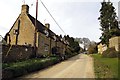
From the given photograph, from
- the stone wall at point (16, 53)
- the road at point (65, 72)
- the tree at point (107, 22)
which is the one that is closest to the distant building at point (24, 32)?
the stone wall at point (16, 53)

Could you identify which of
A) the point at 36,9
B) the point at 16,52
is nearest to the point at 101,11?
the point at 36,9

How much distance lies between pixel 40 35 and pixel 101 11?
26.9 meters

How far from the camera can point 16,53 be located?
30.9 metres

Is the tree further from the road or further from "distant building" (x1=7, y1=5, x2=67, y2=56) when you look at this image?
the road

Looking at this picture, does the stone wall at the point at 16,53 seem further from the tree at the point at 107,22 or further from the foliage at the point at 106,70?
the tree at the point at 107,22

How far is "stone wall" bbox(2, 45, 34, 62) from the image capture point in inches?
1076

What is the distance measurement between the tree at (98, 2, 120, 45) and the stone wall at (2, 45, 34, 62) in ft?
105

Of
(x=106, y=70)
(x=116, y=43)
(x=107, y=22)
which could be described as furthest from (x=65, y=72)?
(x=107, y=22)

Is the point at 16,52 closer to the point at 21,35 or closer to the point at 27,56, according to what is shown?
the point at 27,56

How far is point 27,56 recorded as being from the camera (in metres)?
35.2

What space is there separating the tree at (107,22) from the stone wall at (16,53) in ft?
105

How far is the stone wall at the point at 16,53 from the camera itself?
89.6 feet

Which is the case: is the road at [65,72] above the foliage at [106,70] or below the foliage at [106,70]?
below

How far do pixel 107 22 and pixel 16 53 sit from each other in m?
40.7
